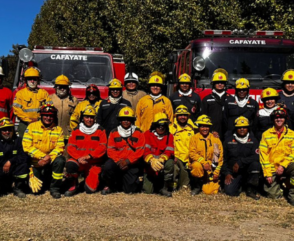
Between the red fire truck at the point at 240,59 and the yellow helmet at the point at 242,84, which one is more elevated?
the red fire truck at the point at 240,59

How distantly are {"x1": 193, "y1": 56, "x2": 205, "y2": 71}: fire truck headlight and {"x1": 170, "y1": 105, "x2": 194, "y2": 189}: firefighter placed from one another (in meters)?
1.19

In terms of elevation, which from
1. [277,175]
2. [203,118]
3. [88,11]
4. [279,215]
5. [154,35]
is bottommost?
[279,215]

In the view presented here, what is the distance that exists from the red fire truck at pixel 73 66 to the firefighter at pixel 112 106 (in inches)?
54.1

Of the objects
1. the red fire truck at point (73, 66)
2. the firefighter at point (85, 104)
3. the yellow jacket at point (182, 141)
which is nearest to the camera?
the yellow jacket at point (182, 141)

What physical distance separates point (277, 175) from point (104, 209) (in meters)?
2.84

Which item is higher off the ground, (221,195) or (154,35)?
(154,35)

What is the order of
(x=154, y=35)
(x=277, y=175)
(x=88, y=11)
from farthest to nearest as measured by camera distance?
(x=88, y=11)
(x=154, y=35)
(x=277, y=175)

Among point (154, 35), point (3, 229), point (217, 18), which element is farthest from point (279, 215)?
point (154, 35)

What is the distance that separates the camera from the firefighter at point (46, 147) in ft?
23.7

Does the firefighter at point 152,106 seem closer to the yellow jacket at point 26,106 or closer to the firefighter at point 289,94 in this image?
the yellow jacket at point 26,106

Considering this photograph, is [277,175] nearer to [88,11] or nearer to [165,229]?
[165,229]

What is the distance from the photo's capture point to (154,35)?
19234mm

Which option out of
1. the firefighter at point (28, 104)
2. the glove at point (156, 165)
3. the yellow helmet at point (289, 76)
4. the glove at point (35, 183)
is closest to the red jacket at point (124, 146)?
the glove at point (156, 165)

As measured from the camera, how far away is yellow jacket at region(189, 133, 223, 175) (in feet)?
24.6
